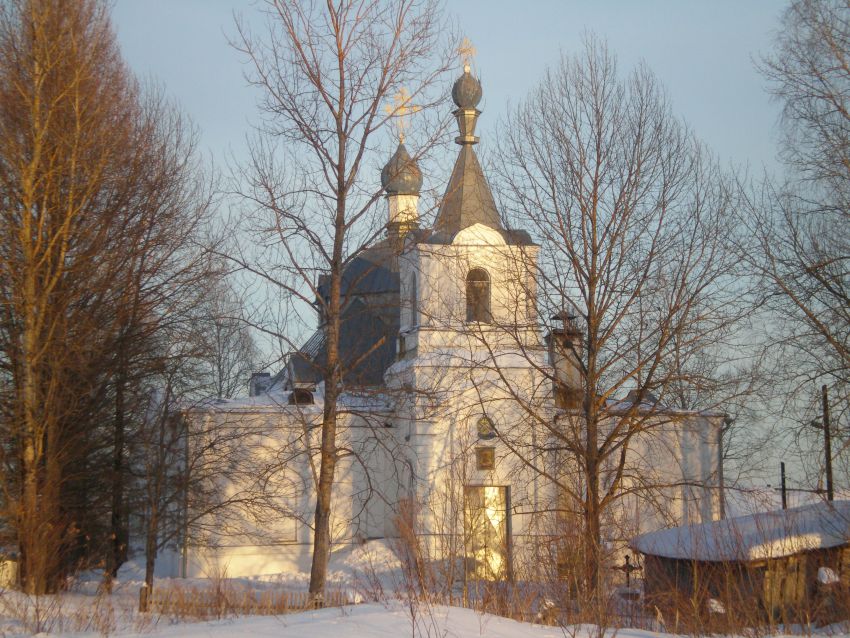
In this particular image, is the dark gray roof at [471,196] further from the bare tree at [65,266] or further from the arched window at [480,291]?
the bare tree at [65,266]

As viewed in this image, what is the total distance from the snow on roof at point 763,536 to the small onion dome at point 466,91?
11096 mm

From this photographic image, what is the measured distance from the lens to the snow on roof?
12.6 meters

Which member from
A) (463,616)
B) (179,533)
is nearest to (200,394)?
(179,533)

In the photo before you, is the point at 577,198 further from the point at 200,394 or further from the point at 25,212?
the point at 200,394

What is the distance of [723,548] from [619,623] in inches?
88.8

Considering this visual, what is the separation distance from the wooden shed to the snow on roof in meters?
0.01

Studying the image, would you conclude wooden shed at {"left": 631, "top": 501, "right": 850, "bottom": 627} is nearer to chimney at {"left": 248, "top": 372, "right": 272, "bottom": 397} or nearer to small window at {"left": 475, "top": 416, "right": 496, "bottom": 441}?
small window at {"left": 475, "top": 416, "right": 496, "bottom": 441}

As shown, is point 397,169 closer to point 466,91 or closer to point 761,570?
point 761,570

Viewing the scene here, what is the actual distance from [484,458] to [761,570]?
11513mm

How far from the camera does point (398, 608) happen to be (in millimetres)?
10445

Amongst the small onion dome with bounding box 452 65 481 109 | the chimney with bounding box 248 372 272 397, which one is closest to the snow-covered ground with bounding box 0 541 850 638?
the small onion dome with bounding box 452 65 481 109

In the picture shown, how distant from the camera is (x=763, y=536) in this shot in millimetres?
11938

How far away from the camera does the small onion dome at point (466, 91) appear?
921 inches

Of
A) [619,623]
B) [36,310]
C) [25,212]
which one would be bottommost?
[619,623]
